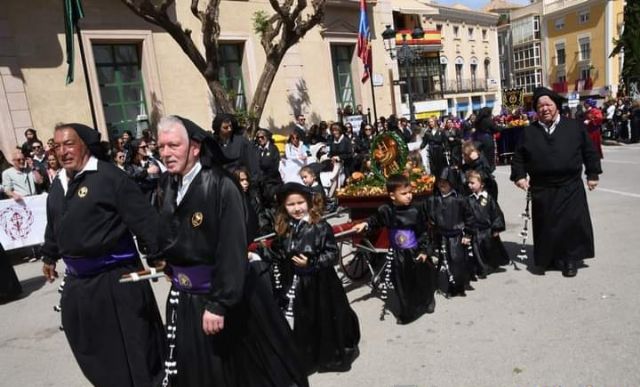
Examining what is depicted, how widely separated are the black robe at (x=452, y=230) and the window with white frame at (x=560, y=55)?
58.0 m

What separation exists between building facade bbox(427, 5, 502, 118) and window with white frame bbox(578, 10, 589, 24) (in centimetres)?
861

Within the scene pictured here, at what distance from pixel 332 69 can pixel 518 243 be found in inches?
557

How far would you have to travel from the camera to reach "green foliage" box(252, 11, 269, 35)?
15242 mm

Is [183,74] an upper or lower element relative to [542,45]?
lower

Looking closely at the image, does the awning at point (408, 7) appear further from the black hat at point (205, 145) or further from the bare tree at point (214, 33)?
the black hat at point (205, 145)

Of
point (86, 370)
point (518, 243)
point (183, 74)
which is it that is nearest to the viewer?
point (86, 370)

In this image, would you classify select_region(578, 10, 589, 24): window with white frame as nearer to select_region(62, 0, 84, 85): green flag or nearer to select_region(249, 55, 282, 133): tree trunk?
select_region(249, 55, 282, 133): tree trunk

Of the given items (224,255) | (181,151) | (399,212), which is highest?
(181,151)

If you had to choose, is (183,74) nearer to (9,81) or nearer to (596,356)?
(9,81)

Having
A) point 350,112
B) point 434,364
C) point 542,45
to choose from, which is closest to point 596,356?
point 434,364

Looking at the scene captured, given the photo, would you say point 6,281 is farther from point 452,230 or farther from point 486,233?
point 486,233

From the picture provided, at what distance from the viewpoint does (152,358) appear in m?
3.27

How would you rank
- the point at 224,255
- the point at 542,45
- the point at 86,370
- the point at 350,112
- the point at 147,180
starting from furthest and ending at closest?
the point at 542,45, the point at 350,112, the point at 147,180, the point at 86,370, the point at 224,255

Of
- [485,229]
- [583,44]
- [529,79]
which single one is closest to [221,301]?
[485,229]
